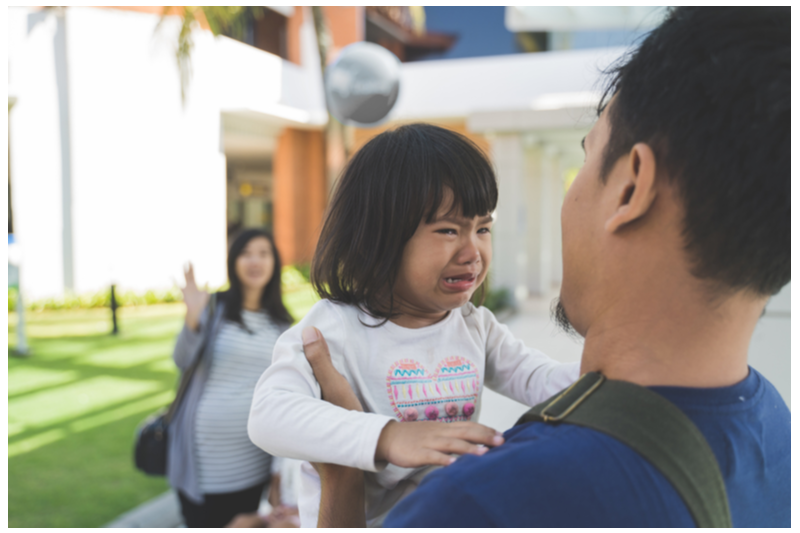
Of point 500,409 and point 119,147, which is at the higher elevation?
point 119,147

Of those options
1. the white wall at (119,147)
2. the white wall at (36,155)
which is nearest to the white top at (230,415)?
the white wall at (119,147)

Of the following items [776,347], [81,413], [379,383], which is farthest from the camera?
[81,413]

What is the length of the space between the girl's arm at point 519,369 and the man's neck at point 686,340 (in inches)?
18.4

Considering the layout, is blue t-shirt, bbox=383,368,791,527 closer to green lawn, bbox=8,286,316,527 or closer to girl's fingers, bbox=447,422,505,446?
girl's fingers, bbox=447,422,505,446

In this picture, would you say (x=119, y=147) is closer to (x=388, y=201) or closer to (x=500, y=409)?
(x=500, y=409)

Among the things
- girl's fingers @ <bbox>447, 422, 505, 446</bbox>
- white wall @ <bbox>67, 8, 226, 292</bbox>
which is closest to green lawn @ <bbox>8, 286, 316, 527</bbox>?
white wall @ <bbox>67, 8, 226, 292</bbox>

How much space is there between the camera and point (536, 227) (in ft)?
40.0

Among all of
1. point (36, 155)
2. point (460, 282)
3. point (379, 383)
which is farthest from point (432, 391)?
point (36, 155)

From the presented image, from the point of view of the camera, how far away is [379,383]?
1210mm

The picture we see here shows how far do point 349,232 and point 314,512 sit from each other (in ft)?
1.87

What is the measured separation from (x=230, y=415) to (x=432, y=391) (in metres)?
2.36

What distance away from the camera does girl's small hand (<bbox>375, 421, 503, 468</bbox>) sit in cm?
85

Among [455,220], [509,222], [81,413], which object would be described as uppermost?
[509,222]

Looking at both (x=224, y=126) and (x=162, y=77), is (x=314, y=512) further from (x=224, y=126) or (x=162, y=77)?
(x=224, y=126)
